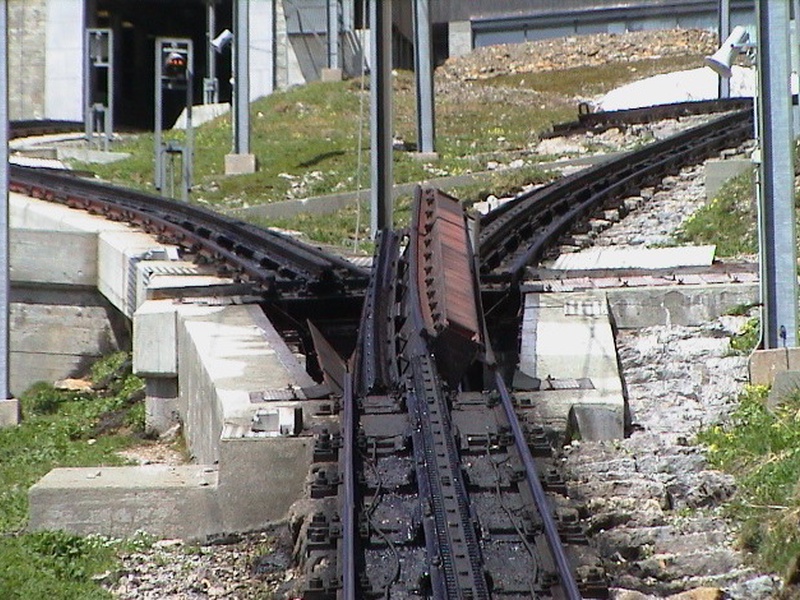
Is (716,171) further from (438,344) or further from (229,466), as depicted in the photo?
(229,466)

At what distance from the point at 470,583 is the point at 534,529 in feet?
2.93

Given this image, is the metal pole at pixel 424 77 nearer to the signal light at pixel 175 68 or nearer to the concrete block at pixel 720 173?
the signal light at pixel 175 68

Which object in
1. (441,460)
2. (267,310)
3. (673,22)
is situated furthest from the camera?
(673,22)

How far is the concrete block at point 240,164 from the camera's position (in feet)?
102

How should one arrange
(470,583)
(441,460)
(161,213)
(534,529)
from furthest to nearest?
(161,213)
(441,460)
(534,529)
(470,583)

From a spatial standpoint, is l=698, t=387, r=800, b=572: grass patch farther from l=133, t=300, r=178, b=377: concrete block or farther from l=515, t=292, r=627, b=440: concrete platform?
l=133, t=300, r=178, b=377: concrete block

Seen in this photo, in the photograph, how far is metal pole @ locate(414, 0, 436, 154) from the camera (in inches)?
1235

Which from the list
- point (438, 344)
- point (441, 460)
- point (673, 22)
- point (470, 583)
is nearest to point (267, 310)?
point (438, 344)

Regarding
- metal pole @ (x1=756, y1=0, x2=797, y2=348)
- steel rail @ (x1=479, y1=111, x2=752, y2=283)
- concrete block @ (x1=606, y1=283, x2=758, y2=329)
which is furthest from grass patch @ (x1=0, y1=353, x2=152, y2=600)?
metal pole @ (x1=756, y1=0, x2=797, y2=348)

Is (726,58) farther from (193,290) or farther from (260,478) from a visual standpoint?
(260,478)

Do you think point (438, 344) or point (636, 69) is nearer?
point (438, 344)

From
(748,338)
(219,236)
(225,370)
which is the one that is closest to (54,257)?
(219,236)

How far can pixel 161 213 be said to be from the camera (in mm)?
20578

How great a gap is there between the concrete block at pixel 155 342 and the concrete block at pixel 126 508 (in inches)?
158
